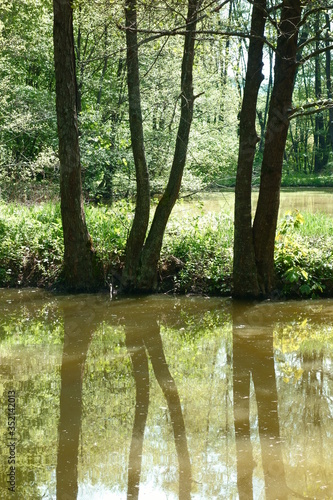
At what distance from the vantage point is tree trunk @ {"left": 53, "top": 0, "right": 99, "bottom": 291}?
31.9 feet

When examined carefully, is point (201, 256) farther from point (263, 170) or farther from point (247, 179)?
point (263, 170)

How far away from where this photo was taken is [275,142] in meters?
9.39

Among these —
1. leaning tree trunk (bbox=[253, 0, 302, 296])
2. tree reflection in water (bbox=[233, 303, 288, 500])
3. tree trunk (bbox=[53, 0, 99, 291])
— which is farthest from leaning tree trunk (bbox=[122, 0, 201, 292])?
tree reflection in water (bbox=[233, 303, 288, 500])

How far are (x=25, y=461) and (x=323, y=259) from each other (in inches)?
253

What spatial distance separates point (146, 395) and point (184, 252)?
15.3ft

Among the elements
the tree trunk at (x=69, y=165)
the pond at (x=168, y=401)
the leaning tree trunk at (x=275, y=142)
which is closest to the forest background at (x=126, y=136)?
the leaning tree trunk at (x=275, y=142)

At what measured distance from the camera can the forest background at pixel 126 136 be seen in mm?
9695

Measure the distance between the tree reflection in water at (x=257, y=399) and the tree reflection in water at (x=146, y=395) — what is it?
40cm

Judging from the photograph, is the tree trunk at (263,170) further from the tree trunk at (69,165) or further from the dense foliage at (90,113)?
the dense foliage at (90,113)

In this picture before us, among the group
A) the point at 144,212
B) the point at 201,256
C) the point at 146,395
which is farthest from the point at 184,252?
the point at 146,395

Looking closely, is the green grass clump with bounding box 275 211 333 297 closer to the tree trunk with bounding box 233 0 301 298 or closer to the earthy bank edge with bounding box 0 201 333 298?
the earthy bank edge with bounding box 0 201 333 298

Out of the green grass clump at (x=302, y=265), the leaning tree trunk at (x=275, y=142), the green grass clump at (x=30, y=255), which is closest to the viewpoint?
the leaning tree trunk at (x=275, y=142)

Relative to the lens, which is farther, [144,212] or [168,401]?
[144,212]

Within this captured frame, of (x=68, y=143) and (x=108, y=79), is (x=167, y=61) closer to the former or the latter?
(x=108, y=79)
